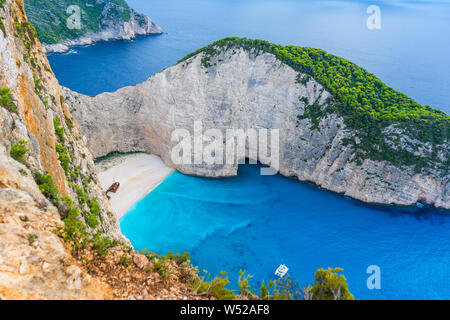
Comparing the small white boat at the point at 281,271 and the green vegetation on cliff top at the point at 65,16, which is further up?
the green vegetation on cliff top at the point at 65,16

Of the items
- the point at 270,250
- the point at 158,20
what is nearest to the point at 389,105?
the point at 270,250

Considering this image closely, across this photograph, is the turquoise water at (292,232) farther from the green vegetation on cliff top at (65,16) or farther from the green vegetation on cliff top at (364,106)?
the green vegetation on cliff top at (65,16)

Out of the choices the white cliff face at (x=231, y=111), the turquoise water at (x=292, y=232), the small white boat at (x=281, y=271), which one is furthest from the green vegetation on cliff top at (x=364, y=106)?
the small white boat at (x=281, y=271)

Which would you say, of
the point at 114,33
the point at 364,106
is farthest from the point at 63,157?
the point at 114,33

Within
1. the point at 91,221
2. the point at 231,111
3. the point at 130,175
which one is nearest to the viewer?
the point at 91,221

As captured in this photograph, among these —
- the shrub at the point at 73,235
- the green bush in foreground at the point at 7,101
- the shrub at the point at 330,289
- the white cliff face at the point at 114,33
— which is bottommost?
the shrub at the point at 330,289

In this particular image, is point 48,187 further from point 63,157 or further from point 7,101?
point 63,157
